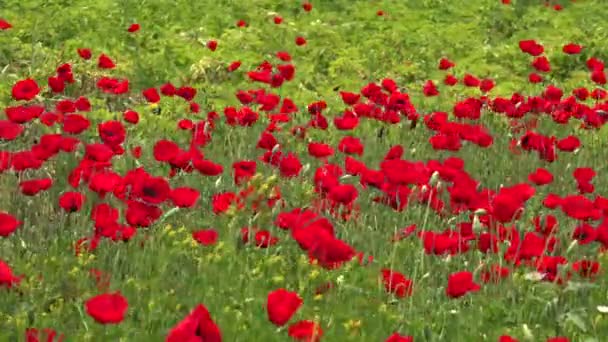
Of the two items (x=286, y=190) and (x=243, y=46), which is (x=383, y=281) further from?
(x=243, y=46)

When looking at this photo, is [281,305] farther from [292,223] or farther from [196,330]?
[292,223]

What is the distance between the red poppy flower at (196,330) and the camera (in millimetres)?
1860

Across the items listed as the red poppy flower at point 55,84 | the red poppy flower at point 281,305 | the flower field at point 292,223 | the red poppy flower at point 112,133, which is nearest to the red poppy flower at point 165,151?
the flower field at point 292,223

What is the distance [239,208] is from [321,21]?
8.35 metres

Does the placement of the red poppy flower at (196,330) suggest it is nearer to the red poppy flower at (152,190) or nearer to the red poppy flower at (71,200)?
the red poppy flower at (152,190)

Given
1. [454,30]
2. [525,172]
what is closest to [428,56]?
[454,30]

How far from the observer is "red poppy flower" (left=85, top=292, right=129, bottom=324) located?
2.41 m

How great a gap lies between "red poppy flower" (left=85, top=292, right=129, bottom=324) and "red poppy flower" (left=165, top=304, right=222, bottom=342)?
0.54 metres

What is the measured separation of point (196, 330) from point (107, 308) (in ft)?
1.85

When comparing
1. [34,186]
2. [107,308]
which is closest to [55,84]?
[34,186]

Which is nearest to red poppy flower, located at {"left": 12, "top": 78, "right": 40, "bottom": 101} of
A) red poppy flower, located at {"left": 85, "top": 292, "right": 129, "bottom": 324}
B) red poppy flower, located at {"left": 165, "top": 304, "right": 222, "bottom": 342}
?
red poppy flower, located at {"left": 85, "top": 292, "right": 129, "bottom": 324}

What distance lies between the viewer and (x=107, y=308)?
2.42 m

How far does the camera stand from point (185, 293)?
3.48 metres

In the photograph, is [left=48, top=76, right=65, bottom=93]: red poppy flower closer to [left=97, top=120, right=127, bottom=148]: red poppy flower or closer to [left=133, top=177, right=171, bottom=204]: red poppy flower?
[left=97, top=120, right=127, bottom=148]: red poppy flower
